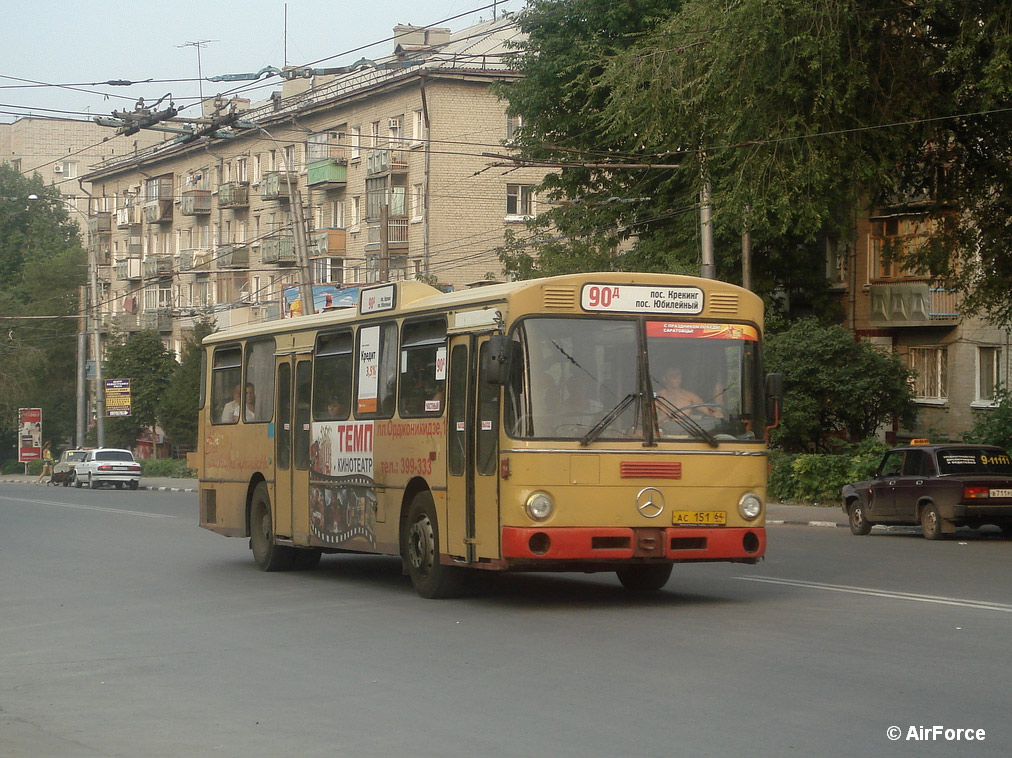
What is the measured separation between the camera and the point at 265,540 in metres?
18.6

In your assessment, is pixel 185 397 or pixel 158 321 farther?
pixel 158 321

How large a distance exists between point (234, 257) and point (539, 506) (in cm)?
6645

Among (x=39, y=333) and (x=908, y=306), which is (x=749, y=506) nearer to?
(x=908, y=306)

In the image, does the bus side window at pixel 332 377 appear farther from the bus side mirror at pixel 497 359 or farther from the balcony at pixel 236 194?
the balcony at pixel 236 194

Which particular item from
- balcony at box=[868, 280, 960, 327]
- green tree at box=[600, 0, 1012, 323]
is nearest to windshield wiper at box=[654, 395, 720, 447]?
green tree at box=[600, 0, 1012, 323]

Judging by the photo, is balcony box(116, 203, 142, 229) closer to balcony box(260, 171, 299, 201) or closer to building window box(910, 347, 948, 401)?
balcony box(260, 171, 299, 201)

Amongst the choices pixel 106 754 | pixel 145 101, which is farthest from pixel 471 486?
pixel 145 101

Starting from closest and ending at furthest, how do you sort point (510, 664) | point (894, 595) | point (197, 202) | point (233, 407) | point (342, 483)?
point (510, 664) → point (894, 595) → point (342, 483) → point (233, 407) → point (197, 202)

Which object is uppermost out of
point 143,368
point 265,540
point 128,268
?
point 128,268

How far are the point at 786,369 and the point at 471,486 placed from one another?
2420cm

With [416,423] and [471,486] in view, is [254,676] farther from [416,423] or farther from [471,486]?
[416,423]

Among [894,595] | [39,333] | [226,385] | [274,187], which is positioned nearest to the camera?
[894,595]

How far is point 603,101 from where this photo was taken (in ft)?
130

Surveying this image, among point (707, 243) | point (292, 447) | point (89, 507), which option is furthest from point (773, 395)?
point (89, 507)
